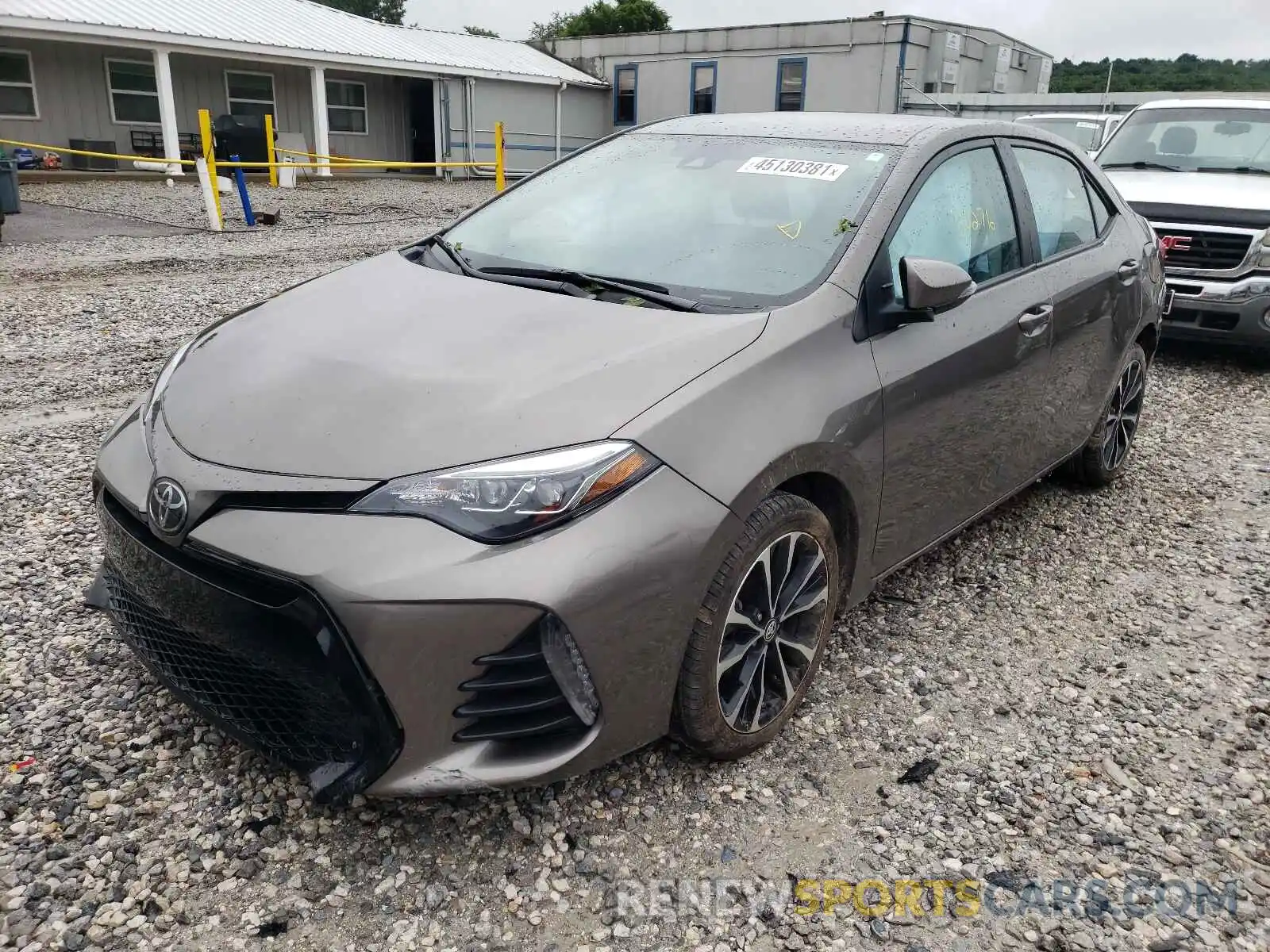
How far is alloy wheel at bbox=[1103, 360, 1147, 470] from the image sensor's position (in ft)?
15.2

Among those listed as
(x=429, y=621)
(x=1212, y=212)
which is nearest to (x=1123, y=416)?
(x=1212, y=212)

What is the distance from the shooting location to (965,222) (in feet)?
11.0

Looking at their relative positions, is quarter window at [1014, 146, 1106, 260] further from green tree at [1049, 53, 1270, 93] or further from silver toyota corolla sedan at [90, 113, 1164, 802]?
green tree at [1049, 53, 1270, 93]

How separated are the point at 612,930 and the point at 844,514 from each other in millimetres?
1275

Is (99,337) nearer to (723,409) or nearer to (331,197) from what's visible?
(723,409)

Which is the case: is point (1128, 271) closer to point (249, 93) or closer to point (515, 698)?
point (515, 698)

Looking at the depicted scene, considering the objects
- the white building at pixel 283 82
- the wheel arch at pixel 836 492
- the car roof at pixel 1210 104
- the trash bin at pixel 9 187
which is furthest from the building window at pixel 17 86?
the wheel arch at pixel 836 492

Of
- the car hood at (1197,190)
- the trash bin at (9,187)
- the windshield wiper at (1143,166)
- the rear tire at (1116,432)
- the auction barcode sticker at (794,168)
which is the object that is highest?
the auction barcode sticker at (794,168)

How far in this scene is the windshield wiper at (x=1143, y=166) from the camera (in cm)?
792

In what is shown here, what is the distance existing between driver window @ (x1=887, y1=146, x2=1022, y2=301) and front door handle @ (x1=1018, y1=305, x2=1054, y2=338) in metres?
0.17

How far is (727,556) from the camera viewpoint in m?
2.31

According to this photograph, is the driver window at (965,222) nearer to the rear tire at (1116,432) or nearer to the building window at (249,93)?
the rear tire at (1116,432)

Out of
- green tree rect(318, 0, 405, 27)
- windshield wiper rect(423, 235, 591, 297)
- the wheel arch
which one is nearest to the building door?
windshield wiper rect(423, 235, 591, 297)

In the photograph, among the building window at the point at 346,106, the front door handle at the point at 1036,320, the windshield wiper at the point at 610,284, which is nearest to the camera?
the windshield wiper at the point at 610,284
